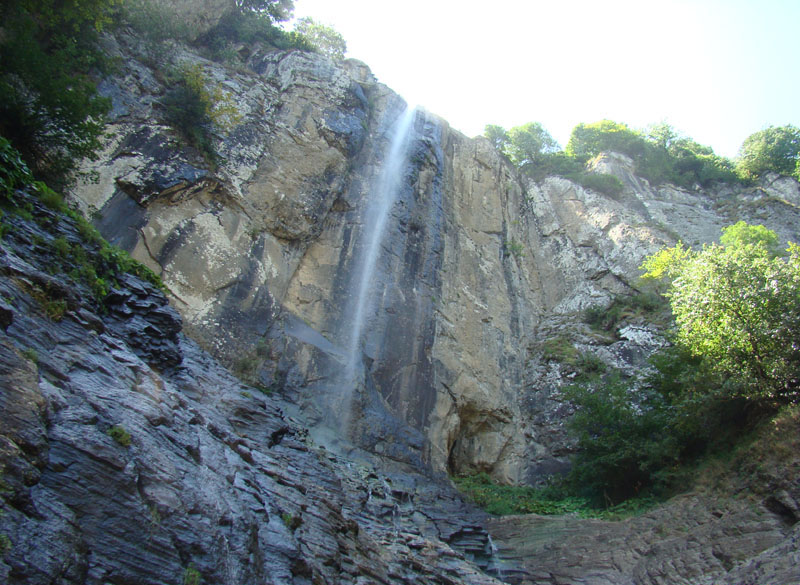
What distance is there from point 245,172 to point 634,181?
2101cm

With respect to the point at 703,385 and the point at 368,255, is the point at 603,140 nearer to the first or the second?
the point at 368,255

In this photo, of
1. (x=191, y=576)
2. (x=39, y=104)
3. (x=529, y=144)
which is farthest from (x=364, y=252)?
(x=529, y=144)

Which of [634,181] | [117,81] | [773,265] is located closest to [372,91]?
[117,81]

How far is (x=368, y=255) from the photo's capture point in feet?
56.1

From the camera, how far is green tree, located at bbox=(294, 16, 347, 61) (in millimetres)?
28375

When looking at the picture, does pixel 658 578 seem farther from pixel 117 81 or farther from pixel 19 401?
pixel 117 81

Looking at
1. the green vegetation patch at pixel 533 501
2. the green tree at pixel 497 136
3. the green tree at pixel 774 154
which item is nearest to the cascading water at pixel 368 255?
the green vegetation patch at pixel 533 501

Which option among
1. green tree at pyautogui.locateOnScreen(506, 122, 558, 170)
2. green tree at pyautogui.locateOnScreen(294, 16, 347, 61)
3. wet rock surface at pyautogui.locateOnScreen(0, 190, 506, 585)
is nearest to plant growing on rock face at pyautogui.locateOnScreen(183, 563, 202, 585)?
wet rock surface at pyautogui.locateOnScreen(0, 190, 506, 585)

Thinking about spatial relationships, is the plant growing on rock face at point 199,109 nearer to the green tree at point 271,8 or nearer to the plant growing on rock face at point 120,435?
the green tree at point 271,8

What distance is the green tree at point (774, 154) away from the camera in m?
27.9

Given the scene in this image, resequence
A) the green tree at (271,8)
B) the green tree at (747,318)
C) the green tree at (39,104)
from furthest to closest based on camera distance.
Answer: the green tree at (271,8) → the green tree at (747,318) → the green tree at (39,104)

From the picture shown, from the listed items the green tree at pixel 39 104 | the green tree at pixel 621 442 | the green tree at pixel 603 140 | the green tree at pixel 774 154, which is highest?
the green tree at pixel 774 154

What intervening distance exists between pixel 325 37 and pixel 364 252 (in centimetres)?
1767

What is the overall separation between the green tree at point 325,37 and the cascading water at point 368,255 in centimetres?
995
